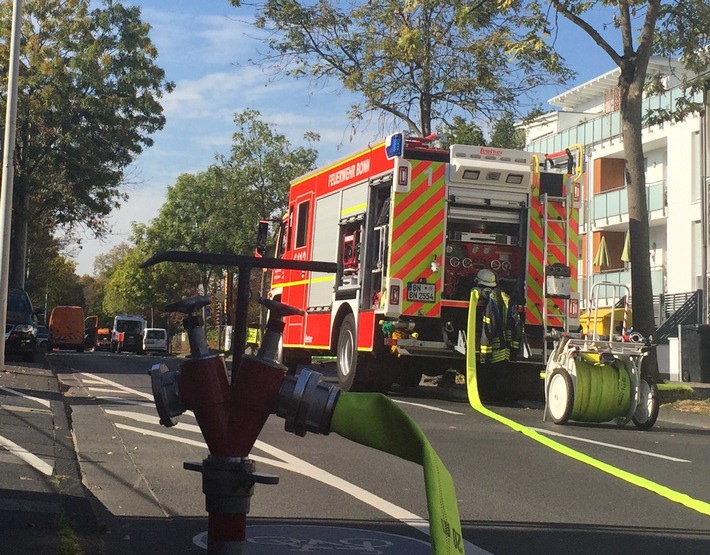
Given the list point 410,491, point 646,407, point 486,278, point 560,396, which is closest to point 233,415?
point 410,491

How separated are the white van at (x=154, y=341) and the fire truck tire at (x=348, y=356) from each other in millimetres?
45625

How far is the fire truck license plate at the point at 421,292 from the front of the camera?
578 inches

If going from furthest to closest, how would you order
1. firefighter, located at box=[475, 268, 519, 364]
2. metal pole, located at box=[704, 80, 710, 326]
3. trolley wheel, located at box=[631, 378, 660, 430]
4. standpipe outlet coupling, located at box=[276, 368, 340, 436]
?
1. metal pole, located at box=[704, 80, 710, 326]
2. firefighter, located at box=[475, 268, 519, 364]
3. trolley wheel, located at box=[631, 378, 660, 430]
4. standpipe outlet coupling, located at box=[276, 368, 340, 436]

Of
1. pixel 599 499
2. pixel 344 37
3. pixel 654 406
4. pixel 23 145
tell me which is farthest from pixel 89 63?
pixel 599 499

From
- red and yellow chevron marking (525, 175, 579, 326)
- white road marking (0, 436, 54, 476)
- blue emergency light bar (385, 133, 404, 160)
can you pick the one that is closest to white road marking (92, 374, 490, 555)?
white road marking (0, 436, 54, 476)

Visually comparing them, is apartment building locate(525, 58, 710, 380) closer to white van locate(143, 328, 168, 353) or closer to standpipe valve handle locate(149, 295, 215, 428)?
white van locate(143, 328, 168, 353)

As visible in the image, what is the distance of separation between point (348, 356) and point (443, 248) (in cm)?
229

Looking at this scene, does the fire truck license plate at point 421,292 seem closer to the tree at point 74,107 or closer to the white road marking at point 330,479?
the white road marking at point 330,479

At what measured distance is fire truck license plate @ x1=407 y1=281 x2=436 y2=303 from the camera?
48.2 ft

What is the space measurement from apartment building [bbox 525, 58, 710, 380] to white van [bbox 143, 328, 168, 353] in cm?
2676

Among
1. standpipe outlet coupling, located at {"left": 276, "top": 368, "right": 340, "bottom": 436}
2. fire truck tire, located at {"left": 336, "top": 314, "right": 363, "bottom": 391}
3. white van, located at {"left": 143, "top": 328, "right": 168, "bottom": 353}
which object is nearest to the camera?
standpipe outlet coupling, located at {"left": 276, "top": 368, "right": 340, "bottom": 436}

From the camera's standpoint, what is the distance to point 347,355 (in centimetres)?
1593

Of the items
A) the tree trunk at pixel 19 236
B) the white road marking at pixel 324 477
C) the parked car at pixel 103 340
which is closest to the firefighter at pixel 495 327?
the white road marking at pixel 324 477

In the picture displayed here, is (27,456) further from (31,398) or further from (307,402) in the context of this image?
(307,402)
